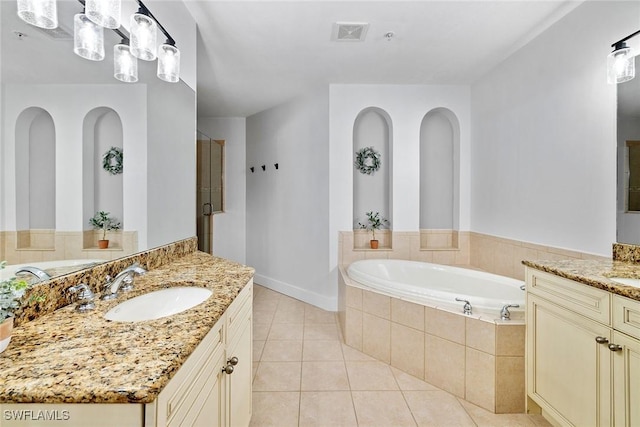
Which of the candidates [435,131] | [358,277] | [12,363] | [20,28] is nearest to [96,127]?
[20,28]

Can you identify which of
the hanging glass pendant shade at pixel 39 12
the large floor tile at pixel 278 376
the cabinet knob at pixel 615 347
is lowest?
the large floor tile at pixel 278 376

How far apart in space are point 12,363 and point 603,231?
2.80 metres

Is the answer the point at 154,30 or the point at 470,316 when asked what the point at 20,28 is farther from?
the point at 470,316

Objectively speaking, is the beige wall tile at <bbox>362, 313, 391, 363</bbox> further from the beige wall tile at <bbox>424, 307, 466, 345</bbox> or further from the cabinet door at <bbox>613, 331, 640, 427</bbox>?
the cabinet door at <bbox>613, 331, 640, 427</bbox>

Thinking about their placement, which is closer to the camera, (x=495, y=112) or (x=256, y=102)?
(x=495, y=112)

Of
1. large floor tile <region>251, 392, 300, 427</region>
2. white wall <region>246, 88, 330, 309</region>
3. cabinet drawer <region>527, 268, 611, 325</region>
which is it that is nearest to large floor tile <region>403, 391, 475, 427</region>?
large floor tile <region>251, 392, 300, 427</region>

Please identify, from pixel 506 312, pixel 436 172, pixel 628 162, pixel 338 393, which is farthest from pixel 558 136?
pixel 338 393

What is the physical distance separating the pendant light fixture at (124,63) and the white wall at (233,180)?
334 centimetres

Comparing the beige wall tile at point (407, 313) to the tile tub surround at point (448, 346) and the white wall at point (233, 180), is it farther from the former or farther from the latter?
the white wall at point (233, 180)

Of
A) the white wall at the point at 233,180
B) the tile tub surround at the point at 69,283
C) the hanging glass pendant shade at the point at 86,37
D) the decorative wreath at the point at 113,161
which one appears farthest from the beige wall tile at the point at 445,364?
the white wall at the point at 233,180

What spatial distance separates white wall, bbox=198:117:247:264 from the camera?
4707mm

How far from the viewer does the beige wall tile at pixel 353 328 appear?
2.54 metres

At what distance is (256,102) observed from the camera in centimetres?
406

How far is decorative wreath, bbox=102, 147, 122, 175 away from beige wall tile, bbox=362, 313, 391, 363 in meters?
1.98
